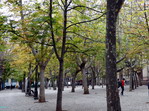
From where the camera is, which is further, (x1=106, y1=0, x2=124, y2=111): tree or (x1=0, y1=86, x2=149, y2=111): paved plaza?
(x1=0, y1=86, x2=149, y2=111): paved plaza

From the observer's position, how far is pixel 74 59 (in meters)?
29.2

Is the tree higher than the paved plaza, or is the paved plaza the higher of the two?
the tree

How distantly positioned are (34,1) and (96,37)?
23.3ft

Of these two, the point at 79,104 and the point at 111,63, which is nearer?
the point at 111,63

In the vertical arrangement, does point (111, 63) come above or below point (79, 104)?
above

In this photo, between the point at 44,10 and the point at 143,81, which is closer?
the point at 44,10

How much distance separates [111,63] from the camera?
760 centimetres

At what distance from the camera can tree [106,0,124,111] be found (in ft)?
24.6

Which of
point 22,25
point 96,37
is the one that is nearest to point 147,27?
point 96,37

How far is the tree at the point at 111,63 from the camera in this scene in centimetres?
749

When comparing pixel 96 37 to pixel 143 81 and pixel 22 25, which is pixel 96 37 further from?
pixel 143 81

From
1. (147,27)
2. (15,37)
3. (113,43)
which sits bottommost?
(113,43)

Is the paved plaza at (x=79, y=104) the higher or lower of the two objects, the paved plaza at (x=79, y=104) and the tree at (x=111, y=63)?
the lower

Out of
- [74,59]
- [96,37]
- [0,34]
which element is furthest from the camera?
[74,59]
